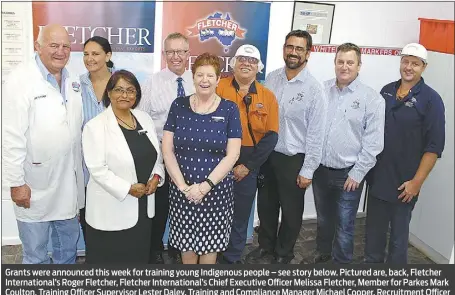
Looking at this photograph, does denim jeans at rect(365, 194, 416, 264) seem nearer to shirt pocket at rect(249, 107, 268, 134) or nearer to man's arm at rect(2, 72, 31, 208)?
shirt pocket at rect(249, 107, 268, 134)

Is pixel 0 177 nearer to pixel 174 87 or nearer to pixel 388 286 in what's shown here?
pixel 174 87

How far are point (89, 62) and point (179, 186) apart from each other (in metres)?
0.74

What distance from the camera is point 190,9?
8.12ft

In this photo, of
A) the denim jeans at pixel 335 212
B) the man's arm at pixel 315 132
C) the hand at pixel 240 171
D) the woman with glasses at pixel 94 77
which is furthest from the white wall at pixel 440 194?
the woman with glasses at pixel 94 77

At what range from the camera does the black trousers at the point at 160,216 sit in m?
2.34

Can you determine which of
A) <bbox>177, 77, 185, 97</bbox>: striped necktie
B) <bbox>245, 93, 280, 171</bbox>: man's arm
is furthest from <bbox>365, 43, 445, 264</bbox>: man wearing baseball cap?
<bbox>177, 77, 185, 97</bbox>: striped necktie

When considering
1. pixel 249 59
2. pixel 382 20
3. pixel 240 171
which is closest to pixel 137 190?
pixel 240 171

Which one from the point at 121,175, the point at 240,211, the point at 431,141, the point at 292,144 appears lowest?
the point at 240,211

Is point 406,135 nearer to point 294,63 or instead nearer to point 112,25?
point 294,63

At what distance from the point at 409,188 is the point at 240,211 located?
883 mm

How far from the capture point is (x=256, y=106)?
2.22m

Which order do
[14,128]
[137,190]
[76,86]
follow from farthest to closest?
[76,86] → [137,190] → [14,128]

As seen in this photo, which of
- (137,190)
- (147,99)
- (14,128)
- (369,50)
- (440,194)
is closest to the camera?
(14,128)

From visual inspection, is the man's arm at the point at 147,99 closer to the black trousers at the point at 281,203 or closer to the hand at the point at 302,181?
the black trousers at the point at 281,203
